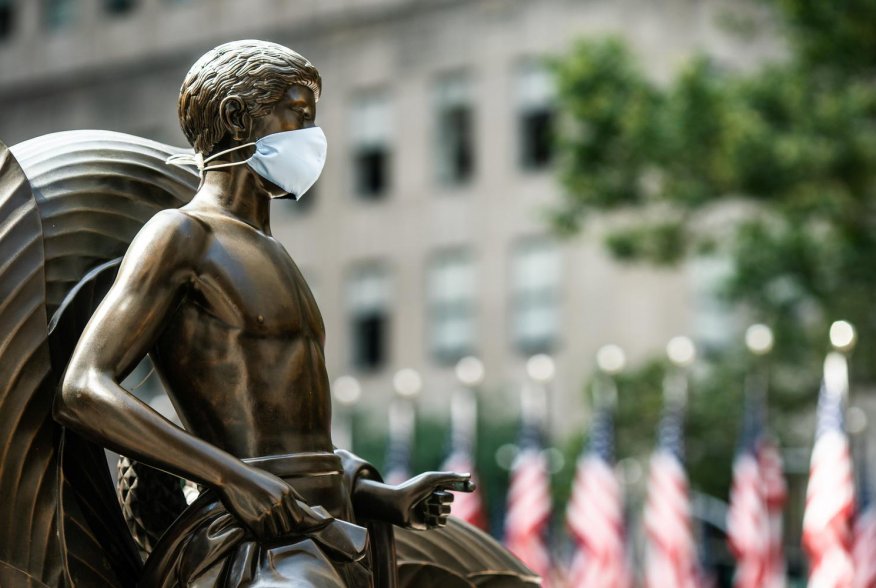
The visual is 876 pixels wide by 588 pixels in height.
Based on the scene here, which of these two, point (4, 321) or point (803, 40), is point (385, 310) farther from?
point (4, 321)

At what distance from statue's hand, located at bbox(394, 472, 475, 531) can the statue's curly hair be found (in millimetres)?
996

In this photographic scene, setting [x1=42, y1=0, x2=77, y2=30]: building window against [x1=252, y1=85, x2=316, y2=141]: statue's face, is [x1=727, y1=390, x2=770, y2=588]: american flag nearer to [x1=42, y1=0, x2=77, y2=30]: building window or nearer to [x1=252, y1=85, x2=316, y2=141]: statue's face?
[x1=252, y1=85, x2=316, y2=141]: statue's face

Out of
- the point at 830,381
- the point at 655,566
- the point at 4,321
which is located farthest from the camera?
the point at 655,566

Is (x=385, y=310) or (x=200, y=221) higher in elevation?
(x=200, y=221)

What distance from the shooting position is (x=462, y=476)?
5.23 metres

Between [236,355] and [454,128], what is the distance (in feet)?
162

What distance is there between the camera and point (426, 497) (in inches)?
206

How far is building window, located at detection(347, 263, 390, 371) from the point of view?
54250 mm

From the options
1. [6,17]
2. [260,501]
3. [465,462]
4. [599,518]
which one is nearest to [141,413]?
[260,501]

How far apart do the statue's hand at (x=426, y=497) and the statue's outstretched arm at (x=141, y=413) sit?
43 centimetres

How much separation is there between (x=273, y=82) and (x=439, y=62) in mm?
48846

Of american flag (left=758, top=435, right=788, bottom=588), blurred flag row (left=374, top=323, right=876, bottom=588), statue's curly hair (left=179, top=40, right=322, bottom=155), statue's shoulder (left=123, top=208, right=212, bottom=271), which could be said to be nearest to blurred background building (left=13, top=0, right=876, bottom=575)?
blurred flag row (left=374, top=323, right=876, bottom=588)

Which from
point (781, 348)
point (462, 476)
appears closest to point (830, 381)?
point (781, 348)

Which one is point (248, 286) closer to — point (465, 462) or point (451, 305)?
point (465, 462)
